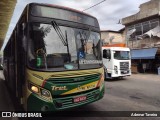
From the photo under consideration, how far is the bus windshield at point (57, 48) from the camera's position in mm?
4832

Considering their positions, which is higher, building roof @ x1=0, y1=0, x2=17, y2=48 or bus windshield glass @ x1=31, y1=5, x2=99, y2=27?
building roof @ x1=0, y1=0, x2=17, y2=48

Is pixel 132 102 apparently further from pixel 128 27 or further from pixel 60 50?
pixel 128 27

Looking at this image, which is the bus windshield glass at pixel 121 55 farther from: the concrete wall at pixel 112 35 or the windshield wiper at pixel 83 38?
the concrete wall at pixel 112 35

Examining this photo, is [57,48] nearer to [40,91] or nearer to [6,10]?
[40,91]

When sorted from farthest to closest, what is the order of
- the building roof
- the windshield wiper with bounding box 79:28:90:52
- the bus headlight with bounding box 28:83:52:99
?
1. the building roof
2. the windshield wiper with bounding box 79:28:90:52
3. the bus headlight with bounding box 28:83:52:99

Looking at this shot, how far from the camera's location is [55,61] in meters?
4.96

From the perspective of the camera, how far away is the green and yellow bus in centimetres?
474

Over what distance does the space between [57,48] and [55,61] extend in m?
0.35

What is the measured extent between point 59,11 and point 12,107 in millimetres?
4146

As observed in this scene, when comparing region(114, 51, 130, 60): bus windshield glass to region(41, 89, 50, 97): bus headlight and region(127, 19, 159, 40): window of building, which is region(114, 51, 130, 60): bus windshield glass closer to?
region(127, 19, 159, 40): window of building

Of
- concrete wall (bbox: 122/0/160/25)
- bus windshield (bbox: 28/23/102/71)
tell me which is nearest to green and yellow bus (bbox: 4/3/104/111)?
bus windshield (bbox: 28/23/102/71)

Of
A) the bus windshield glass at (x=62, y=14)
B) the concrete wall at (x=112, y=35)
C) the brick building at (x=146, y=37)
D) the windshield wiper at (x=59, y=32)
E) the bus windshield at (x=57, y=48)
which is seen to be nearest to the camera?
the bus windshield at (x=57, y=48)

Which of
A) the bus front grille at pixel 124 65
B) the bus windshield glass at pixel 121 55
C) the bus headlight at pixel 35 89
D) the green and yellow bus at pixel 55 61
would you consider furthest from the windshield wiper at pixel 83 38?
the bus front grille at pixel 124 65

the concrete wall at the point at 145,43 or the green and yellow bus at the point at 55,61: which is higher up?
the concrete wall at the point at 145,43
